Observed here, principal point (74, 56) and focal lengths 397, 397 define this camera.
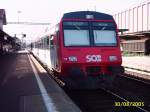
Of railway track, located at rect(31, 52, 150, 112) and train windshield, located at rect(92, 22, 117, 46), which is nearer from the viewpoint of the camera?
railway track, located at rect(31, 52, 150, 112)

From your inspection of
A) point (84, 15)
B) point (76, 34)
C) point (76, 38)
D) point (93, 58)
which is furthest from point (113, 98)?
point (84, 15)

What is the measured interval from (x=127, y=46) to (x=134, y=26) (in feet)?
11.6

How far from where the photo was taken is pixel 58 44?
14352mm

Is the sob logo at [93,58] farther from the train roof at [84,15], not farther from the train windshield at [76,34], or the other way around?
the train roof at [84,15]

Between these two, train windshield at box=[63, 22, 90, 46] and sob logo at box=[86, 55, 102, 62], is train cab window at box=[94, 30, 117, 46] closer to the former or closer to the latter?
train windshield at box=[63, 22, 90, 46]

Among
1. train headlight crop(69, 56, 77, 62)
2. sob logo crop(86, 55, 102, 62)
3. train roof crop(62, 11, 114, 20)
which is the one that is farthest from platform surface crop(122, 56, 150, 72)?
train headlight crop(69, 56, 77, 62)

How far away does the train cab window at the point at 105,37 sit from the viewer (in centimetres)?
1443

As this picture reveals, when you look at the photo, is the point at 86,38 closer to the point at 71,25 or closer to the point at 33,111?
the point at 71,25

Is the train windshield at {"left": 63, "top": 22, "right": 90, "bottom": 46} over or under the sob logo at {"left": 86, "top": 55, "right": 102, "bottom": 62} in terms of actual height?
over

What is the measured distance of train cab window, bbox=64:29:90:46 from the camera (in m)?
14.1

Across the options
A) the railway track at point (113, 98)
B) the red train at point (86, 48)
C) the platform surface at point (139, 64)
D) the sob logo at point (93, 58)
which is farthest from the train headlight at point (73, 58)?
the platform surface at point (139, 64)

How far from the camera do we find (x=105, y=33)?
1452cm

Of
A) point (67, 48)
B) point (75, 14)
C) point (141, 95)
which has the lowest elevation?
point (141, 95)

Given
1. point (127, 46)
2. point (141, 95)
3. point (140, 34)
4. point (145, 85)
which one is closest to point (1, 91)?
point (141, 95)
